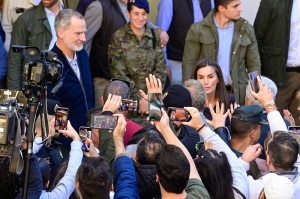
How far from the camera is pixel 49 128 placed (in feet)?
19.0

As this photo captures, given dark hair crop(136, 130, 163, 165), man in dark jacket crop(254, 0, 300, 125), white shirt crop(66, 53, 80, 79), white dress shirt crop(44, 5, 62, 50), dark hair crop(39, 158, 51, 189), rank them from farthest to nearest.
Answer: man in dark jacket crop(254, 0, 300, 125)
white dress shirt crop(44, 5, 62, 50)
white shirt crop(66, 53, 80, 79)
dark hair crop(39, 158, 51, 189)
dark hair crop(136, 130, 163, 165)

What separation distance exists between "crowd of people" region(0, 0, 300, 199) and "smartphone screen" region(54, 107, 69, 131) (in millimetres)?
21

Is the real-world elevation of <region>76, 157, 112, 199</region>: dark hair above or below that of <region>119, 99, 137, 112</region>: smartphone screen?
below

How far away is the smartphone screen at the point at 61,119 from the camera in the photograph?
5676 mm

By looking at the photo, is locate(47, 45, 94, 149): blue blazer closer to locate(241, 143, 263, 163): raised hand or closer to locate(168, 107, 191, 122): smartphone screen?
locate(168, 107, 191, 122): smartphone screen

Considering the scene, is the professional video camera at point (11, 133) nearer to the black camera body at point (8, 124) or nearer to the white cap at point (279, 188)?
the black camera body at point (8, 124)

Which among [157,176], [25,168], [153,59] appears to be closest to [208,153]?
[157,176]

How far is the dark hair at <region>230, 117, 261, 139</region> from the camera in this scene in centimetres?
634

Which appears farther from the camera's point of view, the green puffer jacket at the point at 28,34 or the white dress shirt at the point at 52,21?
the white dress shirt at the point at 52,21

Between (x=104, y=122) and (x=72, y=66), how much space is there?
219 centimetres

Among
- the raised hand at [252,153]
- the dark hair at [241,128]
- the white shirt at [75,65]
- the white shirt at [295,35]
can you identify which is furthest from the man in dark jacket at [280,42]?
the raised hand at [252,153]

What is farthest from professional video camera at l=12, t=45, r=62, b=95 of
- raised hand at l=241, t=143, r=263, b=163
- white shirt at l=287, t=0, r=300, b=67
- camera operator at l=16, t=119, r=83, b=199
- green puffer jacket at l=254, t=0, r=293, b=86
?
white shirt at l=287, t=0, r=300, b=67

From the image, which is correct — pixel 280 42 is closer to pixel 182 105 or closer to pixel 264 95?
pixel 264 95

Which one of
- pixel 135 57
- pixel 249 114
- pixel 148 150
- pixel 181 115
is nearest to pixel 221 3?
pixel 135 57
